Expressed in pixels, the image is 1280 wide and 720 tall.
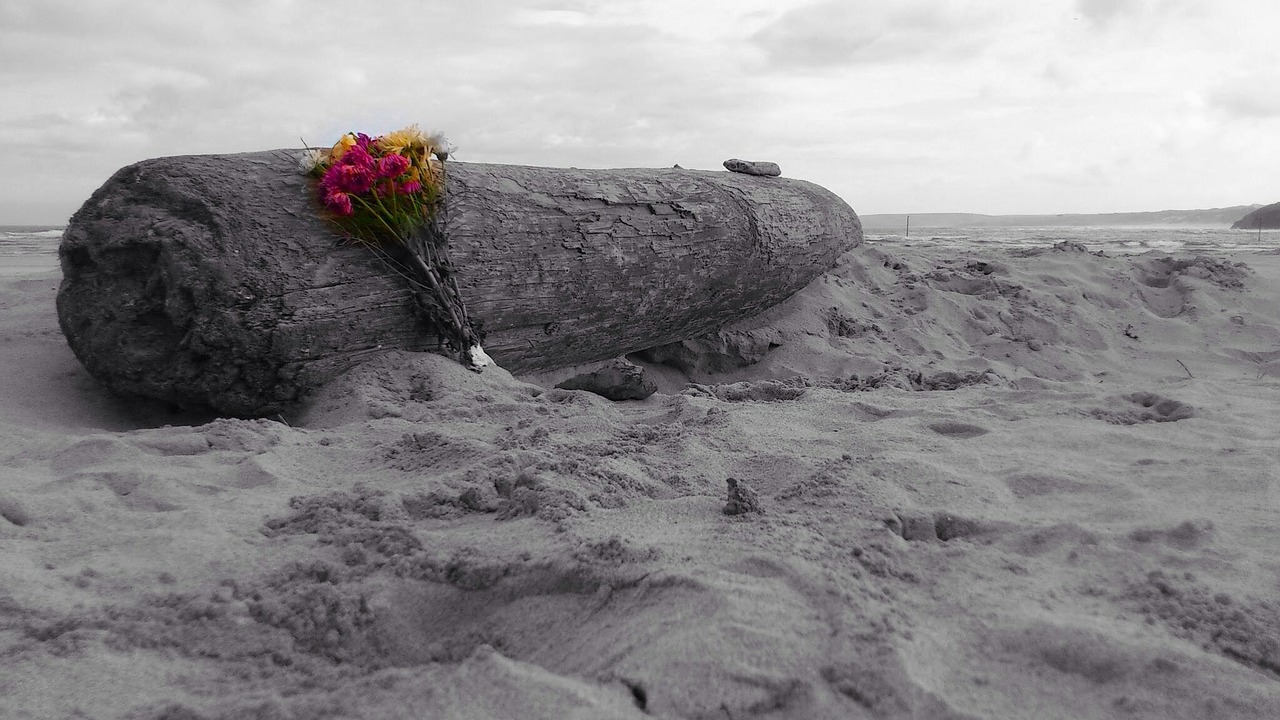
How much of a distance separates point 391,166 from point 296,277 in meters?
0.60

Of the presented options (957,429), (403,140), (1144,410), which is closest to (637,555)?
(957,429)

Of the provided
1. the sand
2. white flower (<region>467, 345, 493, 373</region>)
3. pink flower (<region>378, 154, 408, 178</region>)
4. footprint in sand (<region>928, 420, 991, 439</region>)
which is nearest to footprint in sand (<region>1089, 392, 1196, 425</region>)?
the sand

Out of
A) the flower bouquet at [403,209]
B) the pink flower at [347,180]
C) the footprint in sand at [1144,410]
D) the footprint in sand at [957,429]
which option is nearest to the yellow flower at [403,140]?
the flower bouquet at [403,209]

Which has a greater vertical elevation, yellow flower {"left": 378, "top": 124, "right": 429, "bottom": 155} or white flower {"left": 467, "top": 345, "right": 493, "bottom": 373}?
yellow flower {"left": 378, "top": 124, "right": 429, "bottom": 155}

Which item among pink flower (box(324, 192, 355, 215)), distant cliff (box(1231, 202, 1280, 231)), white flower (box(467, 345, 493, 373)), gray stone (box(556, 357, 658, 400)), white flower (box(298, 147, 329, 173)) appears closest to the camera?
pink flower (box(324, 192, 355, 215))

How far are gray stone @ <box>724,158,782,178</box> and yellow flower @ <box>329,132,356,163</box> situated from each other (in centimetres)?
284

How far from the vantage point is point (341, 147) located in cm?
334

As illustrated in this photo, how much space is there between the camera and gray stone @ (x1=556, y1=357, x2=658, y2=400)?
12.6 ft

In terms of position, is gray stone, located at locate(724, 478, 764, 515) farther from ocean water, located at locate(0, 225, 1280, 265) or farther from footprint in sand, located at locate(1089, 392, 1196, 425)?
ocean water, located at locate(0, 225, 1280, 265)

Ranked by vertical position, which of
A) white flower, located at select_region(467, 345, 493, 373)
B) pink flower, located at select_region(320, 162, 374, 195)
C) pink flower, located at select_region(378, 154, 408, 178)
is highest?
pink flower, located at select_region(378, 154, 408, 178)

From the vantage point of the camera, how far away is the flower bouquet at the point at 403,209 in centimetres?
323

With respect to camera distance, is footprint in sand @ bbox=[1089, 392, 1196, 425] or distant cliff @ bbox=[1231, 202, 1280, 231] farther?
distant cliff @ bbox=[1231, 202, 1280, 231]

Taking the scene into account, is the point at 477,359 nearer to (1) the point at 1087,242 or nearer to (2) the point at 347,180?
(2) the point at 347,180

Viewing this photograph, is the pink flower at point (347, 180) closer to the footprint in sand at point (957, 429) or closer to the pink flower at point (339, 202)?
the pink flower at point (339, 202)
